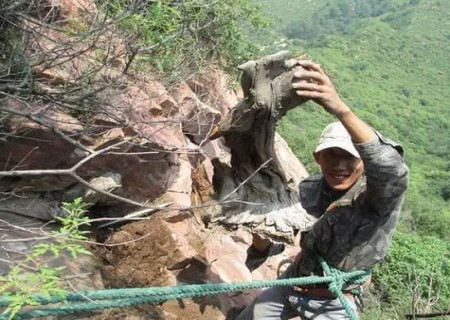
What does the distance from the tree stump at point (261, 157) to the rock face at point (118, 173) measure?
2.8 inches

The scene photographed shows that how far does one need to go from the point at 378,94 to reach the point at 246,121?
2331 inches

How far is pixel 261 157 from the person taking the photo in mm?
3029

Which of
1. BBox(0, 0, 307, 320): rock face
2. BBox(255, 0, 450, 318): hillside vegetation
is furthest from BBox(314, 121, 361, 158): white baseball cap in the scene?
BBox(255, 0, 450, 318): hillside vegetation

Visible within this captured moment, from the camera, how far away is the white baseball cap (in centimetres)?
252

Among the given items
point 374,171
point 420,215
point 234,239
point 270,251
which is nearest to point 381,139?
point 374,171

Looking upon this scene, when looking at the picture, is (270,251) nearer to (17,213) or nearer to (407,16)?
(17,213)

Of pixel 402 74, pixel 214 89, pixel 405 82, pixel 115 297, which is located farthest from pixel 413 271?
pixel 402 74

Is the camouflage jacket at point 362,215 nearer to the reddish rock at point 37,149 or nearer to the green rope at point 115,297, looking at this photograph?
the green rope at point 115,297

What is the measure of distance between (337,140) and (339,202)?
12.2 inches

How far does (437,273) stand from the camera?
13.8 meters

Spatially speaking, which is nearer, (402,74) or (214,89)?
(214,89)

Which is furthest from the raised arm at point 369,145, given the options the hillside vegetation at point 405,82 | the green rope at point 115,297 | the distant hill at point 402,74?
the distant hill at point 402,74

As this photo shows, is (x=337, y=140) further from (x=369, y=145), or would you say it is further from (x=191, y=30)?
(x=191, y=30)

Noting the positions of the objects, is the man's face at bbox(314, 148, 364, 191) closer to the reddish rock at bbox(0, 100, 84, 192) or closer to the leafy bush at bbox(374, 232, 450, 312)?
the reddish rock at bbox(0, 100, 84, 192)
